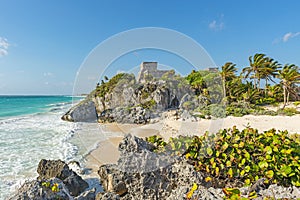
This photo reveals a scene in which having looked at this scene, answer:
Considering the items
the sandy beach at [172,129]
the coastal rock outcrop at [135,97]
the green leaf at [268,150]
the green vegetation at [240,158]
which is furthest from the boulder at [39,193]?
the coastal rock outcrop at [135,97]

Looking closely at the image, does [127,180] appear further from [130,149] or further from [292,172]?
[292,172]

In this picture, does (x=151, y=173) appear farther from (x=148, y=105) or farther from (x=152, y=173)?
(x=148, y=105)

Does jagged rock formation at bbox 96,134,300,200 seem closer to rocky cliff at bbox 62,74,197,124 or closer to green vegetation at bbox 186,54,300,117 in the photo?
rocky cliff at bbox 62,74,197,124

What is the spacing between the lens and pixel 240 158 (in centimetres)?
249

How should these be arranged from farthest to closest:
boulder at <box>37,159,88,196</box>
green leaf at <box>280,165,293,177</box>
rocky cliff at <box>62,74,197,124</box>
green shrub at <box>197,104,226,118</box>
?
green shrub at <box>197,104,226,118</box> → rocky cliff at <box>62,74,197,124</box> → boulder at <box>37,159,88,196</box> → green leaf at <box>280,165,293,177</box>

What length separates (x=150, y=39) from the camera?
3809 mm

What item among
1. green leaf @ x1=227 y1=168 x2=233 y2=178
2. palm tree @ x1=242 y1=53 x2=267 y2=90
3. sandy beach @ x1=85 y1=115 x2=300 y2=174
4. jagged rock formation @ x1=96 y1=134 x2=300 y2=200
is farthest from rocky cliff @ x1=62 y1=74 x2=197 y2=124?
palm tree @ x1=242 y1=53 x2=267 y2=90

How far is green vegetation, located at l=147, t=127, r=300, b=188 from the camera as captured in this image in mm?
2414

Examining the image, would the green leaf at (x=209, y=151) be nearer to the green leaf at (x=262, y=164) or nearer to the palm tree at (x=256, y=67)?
the green leaf at (x=262, y=164)

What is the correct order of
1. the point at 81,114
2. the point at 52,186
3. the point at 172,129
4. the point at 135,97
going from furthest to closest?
the point at 81,114 < the point at 135,97 < the point at 172,129 < the point at 52,186

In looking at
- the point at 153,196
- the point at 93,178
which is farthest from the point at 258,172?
the point at 93,178

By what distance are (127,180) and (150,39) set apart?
2.73m

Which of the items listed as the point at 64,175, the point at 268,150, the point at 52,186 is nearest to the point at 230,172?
the point at 268,150

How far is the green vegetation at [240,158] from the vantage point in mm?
2414
